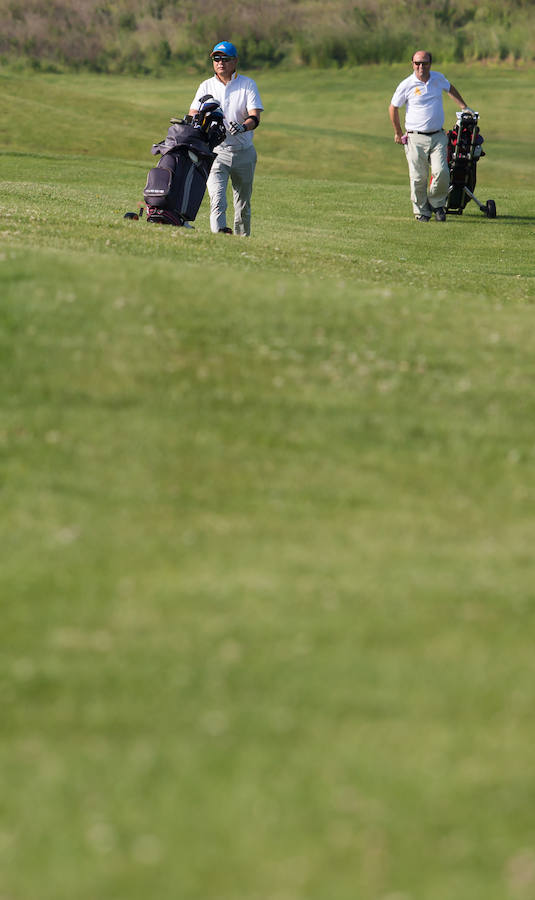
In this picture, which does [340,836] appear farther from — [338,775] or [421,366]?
[421,366]

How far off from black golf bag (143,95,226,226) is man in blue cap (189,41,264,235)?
45 centimetres

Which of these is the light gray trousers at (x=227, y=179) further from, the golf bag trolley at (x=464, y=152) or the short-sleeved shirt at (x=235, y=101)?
the golf bag trolley at (x=464, y=152)

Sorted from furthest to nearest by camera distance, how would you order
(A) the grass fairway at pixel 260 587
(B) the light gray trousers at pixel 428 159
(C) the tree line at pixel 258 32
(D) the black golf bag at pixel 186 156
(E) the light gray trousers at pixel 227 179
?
(C) the tree line at pixel 258 32
(B) the light gray trousers at pixel 428 159
(E) the light gray trousers at pixel 227 179
(D) the black golf bag at pixel 186 156
(A) the grass fairway at pixel 260 587

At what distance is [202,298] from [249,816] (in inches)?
263

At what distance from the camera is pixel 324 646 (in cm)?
→ 613

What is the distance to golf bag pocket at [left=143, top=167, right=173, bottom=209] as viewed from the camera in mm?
18109

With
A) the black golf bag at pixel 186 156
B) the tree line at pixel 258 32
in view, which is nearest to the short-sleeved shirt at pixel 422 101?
the black golf bag at pixel 186 156

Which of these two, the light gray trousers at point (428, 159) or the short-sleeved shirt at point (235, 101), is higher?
the short-sleeved shirt at point (235, 101)

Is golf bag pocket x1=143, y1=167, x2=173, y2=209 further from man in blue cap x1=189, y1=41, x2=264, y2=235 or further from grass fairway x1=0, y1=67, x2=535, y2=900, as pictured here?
grass fairway x1=0, y1=67, x2=535, y2=900

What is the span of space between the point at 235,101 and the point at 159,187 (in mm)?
2011

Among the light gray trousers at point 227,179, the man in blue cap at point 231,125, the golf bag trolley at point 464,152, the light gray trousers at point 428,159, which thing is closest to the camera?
the man in blue cap at point 231,125

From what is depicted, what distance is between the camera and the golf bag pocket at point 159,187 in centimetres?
1811

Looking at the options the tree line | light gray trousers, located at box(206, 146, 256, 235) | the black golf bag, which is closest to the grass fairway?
the black golf bag

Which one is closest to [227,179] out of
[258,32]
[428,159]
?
[428,159]
